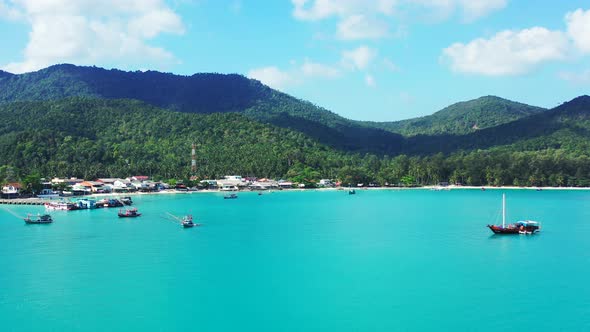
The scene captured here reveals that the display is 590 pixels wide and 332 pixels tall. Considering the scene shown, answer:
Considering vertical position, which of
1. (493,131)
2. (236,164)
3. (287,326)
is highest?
(493,131)

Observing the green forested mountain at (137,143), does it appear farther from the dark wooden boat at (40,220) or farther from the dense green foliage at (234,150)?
the dark wooden boat at (40,220)

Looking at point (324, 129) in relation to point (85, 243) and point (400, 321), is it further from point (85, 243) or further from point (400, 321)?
point (400, 321)

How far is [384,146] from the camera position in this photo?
175 meters

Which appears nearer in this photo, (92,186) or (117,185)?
(92,186)

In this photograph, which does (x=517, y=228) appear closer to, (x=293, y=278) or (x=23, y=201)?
(x=293, y=278)

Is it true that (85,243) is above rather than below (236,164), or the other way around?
below

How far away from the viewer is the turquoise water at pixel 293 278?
2042 cm

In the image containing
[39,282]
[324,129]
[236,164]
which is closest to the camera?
[39,282]

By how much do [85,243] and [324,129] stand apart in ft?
455

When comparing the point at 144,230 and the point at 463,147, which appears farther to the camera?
the point at 463,147

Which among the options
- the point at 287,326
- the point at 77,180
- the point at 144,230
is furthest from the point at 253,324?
the point at 77,180

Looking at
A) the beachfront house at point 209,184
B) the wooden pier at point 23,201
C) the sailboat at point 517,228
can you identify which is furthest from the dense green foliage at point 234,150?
the sailboat at point 517,228

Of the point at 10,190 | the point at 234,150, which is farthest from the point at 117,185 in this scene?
the point at 234,150

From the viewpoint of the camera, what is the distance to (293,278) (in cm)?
2630
